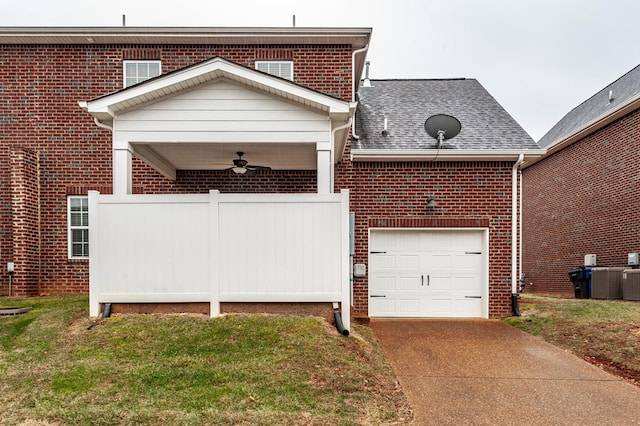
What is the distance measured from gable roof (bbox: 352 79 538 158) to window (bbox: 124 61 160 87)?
5.11 m

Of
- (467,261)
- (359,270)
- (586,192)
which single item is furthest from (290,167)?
(586,192)

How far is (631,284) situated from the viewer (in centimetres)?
1040

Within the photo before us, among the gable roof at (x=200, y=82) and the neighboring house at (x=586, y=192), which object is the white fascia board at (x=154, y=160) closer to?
the gable roof at (x=200, y=82)

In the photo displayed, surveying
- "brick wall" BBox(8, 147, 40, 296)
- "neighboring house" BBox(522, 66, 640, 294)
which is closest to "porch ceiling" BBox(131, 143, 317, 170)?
"brick wall" BBox(8, 147, 40, 296)

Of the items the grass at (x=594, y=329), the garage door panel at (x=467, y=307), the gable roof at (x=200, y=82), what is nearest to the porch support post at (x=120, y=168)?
the gable roof at (x=200, y=82)

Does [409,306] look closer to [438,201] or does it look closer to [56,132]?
[438,201]

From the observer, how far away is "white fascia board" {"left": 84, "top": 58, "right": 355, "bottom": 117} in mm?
5828

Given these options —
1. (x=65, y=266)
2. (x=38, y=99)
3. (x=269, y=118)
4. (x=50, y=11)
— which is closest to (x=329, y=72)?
(x=269, y=118)

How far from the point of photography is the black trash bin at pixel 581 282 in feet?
39.4

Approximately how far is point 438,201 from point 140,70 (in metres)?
7.74

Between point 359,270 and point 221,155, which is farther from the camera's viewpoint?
point 359,270

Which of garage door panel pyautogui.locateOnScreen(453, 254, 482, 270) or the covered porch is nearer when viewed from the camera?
the covered porch

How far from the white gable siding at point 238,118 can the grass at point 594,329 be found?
16.8ft

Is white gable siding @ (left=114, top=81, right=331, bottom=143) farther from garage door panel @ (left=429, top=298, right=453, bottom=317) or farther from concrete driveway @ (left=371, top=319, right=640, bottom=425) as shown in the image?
garage door panel @ (left=429, top=298, right=453, bottom=317)
